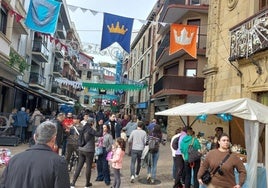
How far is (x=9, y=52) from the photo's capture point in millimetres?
17875

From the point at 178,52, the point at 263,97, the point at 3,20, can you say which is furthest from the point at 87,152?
the point at 178,52

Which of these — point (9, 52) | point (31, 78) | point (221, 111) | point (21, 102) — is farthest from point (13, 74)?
point (221, 111)

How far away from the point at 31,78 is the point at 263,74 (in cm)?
2473

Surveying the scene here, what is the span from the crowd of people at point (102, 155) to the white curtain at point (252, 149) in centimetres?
63

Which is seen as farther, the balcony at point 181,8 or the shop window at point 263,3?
the balcony at point 181,8

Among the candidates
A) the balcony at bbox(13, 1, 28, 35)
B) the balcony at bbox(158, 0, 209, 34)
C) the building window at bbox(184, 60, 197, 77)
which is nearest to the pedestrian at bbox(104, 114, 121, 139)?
the balcony at bbox(13, 1, 28, 35)

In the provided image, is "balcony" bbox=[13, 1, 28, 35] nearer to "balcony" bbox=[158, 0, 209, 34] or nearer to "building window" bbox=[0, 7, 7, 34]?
"building window" bbox=[0, 7, 7, 34]

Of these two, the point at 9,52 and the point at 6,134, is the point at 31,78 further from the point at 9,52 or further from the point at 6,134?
the point at 6,134

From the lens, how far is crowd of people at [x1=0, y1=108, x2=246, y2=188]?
292 cm

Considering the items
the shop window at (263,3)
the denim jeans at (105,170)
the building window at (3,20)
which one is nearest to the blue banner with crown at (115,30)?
the shop window at (263,3)

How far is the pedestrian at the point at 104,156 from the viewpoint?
879 cm

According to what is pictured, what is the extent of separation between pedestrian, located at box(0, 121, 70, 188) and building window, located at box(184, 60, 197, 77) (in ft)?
70.5

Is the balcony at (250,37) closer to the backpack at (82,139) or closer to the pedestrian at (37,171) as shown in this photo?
the backpack at (82,139)

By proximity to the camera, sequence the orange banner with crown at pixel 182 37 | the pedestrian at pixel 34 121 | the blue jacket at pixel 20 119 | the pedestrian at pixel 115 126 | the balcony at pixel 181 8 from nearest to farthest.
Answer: the orange banner with crown at pixel 182 37 → the pedestrian at pixel 34 121 → the blue jacket at pixel 20 119 → the pedestrian at pixel 115 126 → the balcony at pixel 181 8
